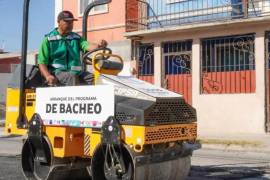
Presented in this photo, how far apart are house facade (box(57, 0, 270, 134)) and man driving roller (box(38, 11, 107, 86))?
1133 cm

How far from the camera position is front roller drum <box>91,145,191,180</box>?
5.62m

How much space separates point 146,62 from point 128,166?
1607 cm

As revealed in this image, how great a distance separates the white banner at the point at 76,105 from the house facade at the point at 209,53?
12.1 meters

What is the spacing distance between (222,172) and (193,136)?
275 cm

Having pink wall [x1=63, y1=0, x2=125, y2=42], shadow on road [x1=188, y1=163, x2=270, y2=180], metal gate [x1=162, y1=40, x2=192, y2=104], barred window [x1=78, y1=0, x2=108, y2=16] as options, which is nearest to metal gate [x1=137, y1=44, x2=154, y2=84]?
metal gate [x1=162, y1=40, x2=192, y2=104]

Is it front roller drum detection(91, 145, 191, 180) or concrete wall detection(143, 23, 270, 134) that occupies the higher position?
concrete wall detection(143, 23, 270, 134)

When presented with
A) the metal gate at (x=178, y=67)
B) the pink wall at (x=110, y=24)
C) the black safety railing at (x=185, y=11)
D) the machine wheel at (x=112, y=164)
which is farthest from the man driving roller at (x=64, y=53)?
the pink wall at (x=110, y=24)

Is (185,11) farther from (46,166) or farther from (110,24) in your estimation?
(46,166)

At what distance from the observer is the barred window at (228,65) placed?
60.4 feet

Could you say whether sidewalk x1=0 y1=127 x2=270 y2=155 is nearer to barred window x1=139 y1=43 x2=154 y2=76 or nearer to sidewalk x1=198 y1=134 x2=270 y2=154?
sidewalk x1=198 y1=134 x2=270 y2=154

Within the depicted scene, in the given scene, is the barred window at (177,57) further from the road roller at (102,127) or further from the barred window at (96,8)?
the road roller at (102,127)

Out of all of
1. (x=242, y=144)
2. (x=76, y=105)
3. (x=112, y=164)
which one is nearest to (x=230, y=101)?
(x=242, y=144)

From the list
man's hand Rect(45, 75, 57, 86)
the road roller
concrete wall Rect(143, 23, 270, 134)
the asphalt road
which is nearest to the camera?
the road roller

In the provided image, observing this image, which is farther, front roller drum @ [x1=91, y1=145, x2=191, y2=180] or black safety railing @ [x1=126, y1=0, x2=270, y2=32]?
black safety railing @ [x1=126, y1=0, x2=270, y2=32]
